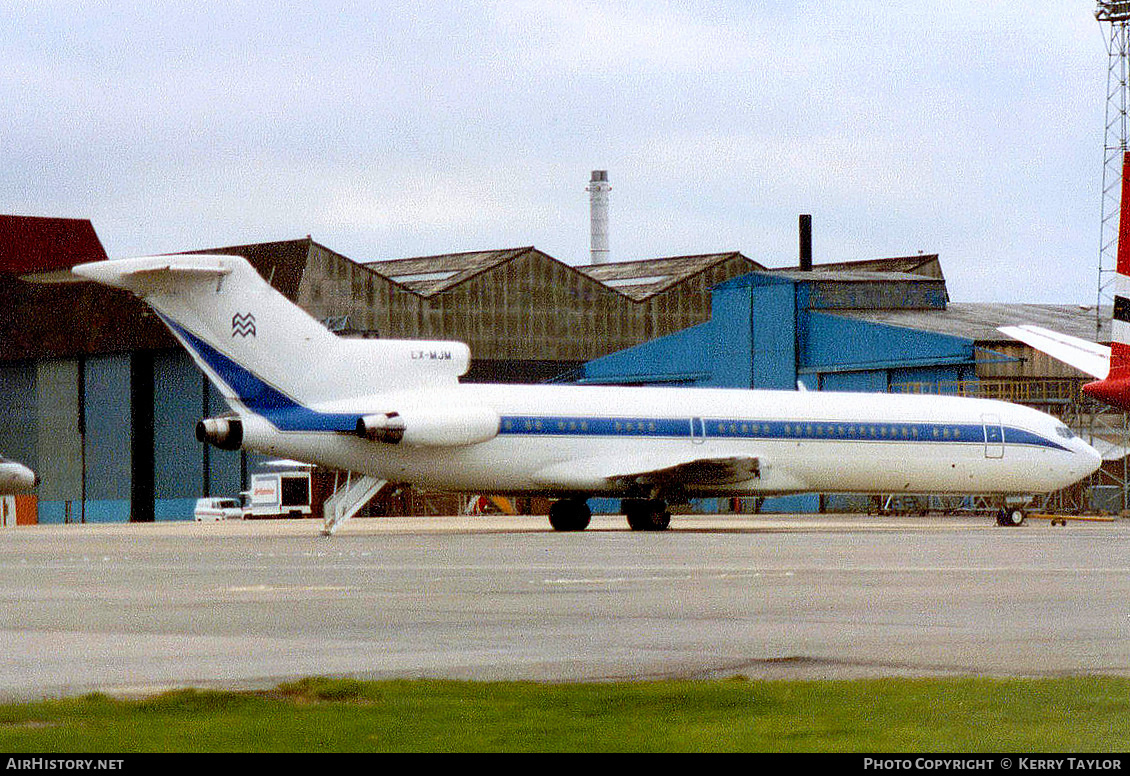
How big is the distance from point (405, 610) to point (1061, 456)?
120 ft

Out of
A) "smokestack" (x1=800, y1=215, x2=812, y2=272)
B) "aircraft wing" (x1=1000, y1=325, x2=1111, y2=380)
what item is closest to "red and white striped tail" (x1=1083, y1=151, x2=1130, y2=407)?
"aircraft wing" (x1=1000, y1=325, x2=1111, y2=380)

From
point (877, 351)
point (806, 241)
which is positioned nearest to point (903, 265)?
point (806, 241)

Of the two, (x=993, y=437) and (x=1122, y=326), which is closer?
(x=1122, y=326)

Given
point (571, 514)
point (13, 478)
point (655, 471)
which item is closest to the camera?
point (655, 471)

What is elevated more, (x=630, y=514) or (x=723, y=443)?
(x=723, y=443)

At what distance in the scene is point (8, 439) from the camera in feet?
300

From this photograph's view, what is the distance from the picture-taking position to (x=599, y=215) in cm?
11431

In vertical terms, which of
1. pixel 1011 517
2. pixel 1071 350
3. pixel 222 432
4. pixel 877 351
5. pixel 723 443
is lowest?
pixel 1011 517

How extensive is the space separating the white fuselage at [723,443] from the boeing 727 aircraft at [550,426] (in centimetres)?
4

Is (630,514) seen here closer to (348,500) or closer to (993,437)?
(348,500)

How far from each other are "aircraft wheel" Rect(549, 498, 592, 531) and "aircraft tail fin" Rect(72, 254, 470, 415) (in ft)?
25.0

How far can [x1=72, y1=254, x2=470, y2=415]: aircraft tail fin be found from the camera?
134 feet

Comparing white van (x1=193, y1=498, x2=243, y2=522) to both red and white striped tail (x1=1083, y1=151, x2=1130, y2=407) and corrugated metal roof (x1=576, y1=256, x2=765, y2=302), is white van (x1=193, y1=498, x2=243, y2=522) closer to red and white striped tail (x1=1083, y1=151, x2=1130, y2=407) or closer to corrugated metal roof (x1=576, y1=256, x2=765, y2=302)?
corrugated metal roof (x1=576, y1=256, x2=765, y2=302)

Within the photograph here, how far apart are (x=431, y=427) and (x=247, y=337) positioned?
450 centimetres
